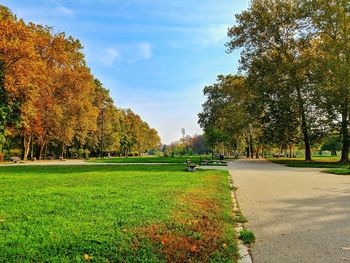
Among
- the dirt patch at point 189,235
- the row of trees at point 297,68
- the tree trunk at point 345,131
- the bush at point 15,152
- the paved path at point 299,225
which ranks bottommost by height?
the paved path at point 299,225

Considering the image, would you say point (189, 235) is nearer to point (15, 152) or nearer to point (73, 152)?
point (15, 152)

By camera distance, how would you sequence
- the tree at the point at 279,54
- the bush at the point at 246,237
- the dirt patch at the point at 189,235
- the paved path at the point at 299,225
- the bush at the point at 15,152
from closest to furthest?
the dirt patch at the point at 189,235, the paved path at the point at 299,225, the bush at the point at 246,237, the tree at the point at 279,54, the bush at the point at 15,152

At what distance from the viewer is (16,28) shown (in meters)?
28.9

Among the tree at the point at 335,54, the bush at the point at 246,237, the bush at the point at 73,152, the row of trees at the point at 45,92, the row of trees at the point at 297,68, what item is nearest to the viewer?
the bush at the point at 246,237

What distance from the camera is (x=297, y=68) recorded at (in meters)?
35.9

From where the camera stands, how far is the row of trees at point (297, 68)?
32.2m

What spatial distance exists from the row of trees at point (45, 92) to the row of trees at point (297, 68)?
64.0ft

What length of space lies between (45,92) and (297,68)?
2725cm

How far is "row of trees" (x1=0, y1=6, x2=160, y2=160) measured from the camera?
28.0 metres

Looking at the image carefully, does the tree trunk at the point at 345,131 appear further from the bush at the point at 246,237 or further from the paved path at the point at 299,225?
the bush at the point at 246,237

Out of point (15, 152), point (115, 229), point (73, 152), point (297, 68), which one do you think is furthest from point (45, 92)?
point (115, 229)

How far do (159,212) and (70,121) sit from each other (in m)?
37.7

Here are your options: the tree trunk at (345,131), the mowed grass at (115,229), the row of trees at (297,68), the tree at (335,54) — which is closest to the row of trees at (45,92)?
the row of trees at (297,68)

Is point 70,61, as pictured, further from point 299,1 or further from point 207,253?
point 207,253
